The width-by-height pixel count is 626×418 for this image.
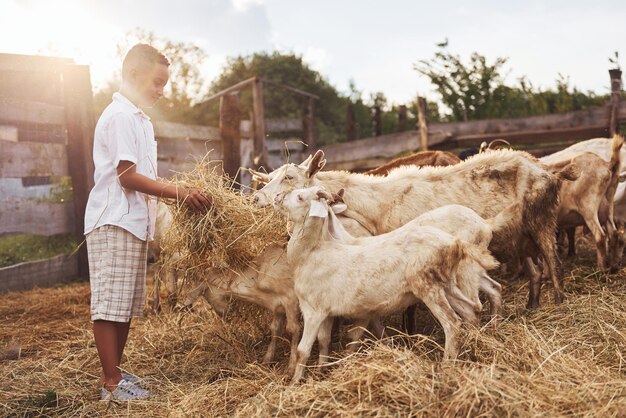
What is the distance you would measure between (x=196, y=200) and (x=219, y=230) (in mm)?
292

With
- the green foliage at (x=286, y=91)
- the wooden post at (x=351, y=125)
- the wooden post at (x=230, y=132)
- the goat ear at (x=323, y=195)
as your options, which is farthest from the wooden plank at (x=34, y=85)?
the green foliage at (x=286, y=91)

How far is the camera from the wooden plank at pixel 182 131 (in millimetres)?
10258

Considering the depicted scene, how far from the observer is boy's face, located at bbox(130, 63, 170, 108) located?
4.49 metres

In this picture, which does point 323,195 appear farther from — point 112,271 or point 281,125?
point 281,125

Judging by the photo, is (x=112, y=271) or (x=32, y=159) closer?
(x=112, y=271)

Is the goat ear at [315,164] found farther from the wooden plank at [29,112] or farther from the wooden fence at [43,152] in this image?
the wooden plank at [29,112]

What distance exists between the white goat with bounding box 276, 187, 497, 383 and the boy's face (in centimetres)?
124

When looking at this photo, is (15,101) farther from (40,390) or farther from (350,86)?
(350,86)

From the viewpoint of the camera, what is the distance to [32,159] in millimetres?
8328

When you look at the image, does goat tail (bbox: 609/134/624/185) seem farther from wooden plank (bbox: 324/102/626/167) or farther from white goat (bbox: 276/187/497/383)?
wooden plank (bbox: 324/102/626/167)

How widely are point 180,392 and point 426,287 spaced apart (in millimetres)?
1854

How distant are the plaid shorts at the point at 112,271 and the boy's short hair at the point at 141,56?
116cm

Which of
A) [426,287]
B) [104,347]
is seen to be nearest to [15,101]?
[104,347]

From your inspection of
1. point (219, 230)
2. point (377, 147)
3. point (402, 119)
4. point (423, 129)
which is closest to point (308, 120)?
point (377, 147)
